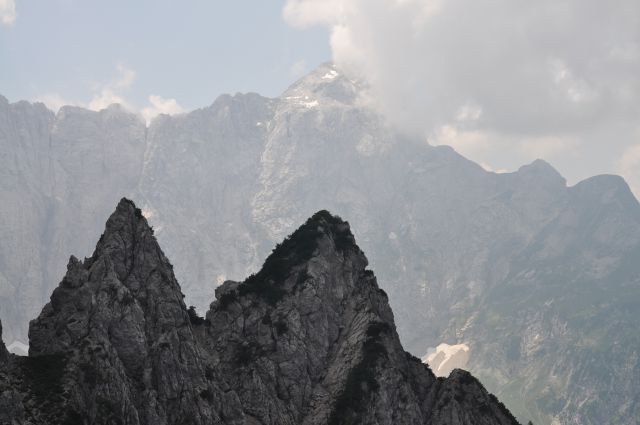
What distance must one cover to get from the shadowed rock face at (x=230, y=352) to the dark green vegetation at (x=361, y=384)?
221 millimetres

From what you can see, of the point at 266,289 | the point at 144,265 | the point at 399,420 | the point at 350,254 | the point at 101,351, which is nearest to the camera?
the point at 101,351

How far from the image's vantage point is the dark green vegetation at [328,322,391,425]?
124 meters

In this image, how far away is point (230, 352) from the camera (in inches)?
5113

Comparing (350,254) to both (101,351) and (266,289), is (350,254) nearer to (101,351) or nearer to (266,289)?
(266,289)

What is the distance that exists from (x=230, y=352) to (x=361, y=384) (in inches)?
938

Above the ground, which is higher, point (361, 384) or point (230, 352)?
point (230, 352)

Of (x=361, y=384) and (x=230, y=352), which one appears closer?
(x=361, y=384)

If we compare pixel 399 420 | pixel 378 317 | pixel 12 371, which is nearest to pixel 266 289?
pixel 378 317

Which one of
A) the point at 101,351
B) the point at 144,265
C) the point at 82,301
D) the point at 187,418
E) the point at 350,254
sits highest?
the point at 350,254

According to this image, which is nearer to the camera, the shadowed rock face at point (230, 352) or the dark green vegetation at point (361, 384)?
the shadowed rock face at point (230, 352)

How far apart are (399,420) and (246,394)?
1110 inches

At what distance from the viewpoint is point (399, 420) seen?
12962 centimetres

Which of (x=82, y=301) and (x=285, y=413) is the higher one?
(x=82, y=301)

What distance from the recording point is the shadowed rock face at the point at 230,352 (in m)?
97.2
